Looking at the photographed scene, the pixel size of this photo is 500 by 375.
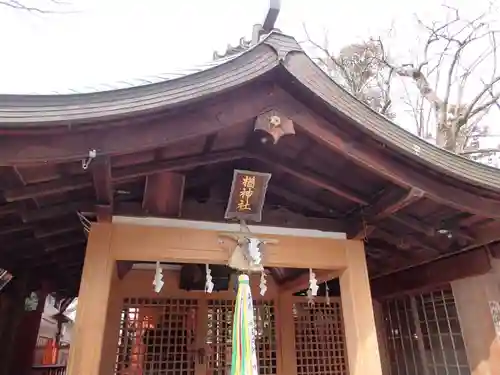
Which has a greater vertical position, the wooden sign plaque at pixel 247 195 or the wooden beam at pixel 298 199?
the wooden beam at pixel 298 199

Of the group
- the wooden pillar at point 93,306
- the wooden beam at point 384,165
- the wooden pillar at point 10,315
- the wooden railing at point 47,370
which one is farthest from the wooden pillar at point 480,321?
the wooden railing at point 47,370

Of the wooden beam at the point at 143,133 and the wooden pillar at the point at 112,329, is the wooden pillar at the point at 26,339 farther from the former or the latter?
the wooden beam at the point at 143,133

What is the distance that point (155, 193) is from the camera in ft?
12.6

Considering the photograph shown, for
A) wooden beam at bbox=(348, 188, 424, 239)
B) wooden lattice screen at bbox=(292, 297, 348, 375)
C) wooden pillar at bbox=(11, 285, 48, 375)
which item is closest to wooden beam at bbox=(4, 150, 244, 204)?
wooden beam at bbox=(348, 188, 424, 239)

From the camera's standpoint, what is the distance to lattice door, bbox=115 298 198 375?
19.2 ft

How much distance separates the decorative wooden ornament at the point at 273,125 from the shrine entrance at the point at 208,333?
12.9ft

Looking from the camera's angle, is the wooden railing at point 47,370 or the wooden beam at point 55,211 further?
the wooden railing at point 47,370

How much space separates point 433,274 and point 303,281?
2.08 m

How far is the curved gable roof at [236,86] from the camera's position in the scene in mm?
2695

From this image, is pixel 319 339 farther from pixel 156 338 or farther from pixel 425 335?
pixel 156 338

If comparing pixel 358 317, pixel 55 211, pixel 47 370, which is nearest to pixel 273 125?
pixel 55 211

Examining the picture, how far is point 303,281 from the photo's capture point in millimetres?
5727

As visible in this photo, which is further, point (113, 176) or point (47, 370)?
point (47, 370)

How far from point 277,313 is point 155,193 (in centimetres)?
379
